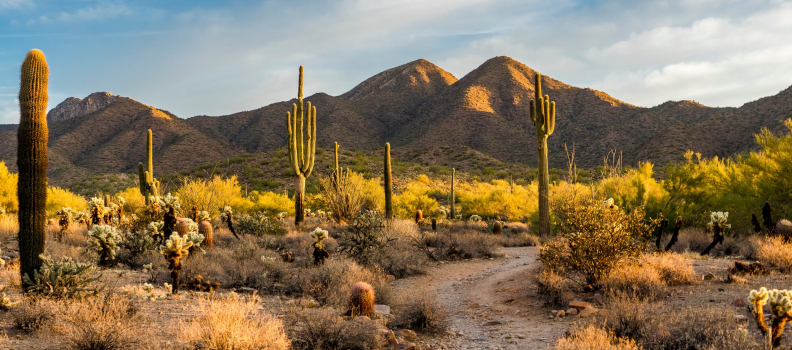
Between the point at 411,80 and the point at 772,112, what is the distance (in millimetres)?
49386

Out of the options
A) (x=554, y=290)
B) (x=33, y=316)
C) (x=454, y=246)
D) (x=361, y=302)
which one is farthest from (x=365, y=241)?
(x=33, y=316)

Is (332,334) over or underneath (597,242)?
underneath

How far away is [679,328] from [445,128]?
54.9 meters

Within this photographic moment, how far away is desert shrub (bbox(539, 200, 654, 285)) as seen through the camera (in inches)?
326

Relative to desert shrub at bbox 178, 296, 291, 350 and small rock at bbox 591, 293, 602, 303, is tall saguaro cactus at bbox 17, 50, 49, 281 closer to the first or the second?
desert shrub at bbox 178, 296, 291, 350

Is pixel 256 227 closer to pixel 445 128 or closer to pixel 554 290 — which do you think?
pixel 554 290

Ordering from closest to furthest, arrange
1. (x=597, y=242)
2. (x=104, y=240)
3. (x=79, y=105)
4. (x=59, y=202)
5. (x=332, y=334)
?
(x=332, y=334)
(x=597, y=242)
(x=104, y=240)
(x=59, y=202)
(x=79, y=105)

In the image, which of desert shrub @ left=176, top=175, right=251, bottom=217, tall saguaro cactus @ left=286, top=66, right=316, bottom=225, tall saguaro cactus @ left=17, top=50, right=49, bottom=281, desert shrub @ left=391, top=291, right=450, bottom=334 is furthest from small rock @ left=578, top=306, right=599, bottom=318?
desert shrub @ left=176, top=175, right=251, bottom=217

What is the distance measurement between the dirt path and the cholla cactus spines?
3.93ft

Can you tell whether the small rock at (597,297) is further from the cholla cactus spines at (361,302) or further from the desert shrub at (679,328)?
the cholla cactus spines at (361,302)

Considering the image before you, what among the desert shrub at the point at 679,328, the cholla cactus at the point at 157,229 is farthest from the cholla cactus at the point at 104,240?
the desert shrub at the point at 679,328

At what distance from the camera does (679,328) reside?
533 centimetres

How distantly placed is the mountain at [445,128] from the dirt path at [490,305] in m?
36.4

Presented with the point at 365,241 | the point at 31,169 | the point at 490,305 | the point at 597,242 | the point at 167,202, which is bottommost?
the point at 490,305
